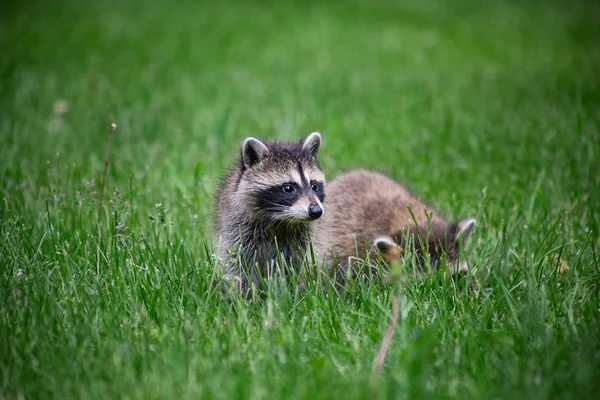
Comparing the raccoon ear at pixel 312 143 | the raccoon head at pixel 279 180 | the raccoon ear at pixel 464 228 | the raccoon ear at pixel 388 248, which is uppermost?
the raccoon ear at pixel 312 143

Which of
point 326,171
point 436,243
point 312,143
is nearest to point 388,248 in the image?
point 436,243

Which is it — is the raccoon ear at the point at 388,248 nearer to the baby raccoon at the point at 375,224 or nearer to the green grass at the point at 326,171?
the baby raccoon at the point at 375,224

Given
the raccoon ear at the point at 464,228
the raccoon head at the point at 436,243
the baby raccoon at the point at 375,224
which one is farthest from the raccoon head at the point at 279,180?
the raccoon ear at the point at 464,228

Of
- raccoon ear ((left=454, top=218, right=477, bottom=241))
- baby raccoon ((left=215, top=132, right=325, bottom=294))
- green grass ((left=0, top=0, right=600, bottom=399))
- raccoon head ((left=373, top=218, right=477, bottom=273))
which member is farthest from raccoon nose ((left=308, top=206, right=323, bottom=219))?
raccoon ear ((left=454, top=218, right=477, bottom=241))

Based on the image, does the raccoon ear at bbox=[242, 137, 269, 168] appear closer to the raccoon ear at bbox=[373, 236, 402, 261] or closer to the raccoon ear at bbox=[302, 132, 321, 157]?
the raccoon ear at bbox=[302, 132, 321, 157]

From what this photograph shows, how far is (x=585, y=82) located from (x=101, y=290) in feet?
30.3

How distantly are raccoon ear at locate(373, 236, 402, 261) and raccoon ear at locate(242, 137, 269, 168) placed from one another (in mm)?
1165

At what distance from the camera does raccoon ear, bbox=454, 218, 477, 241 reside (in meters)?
5.39

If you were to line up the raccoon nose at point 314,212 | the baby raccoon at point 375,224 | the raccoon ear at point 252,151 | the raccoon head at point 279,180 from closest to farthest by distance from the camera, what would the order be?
the raccoon nose at point 314,212, the raccoon head at point 279,180, the raccoon ear at point 252,151, the baby raccoon at point 375,224

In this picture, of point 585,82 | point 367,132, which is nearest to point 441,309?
point 367,132

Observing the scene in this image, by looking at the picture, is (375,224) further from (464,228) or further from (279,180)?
(279,180)

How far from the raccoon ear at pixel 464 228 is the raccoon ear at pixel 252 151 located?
168 cm

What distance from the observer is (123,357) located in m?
3.58

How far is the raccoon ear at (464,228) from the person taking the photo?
539 cm
